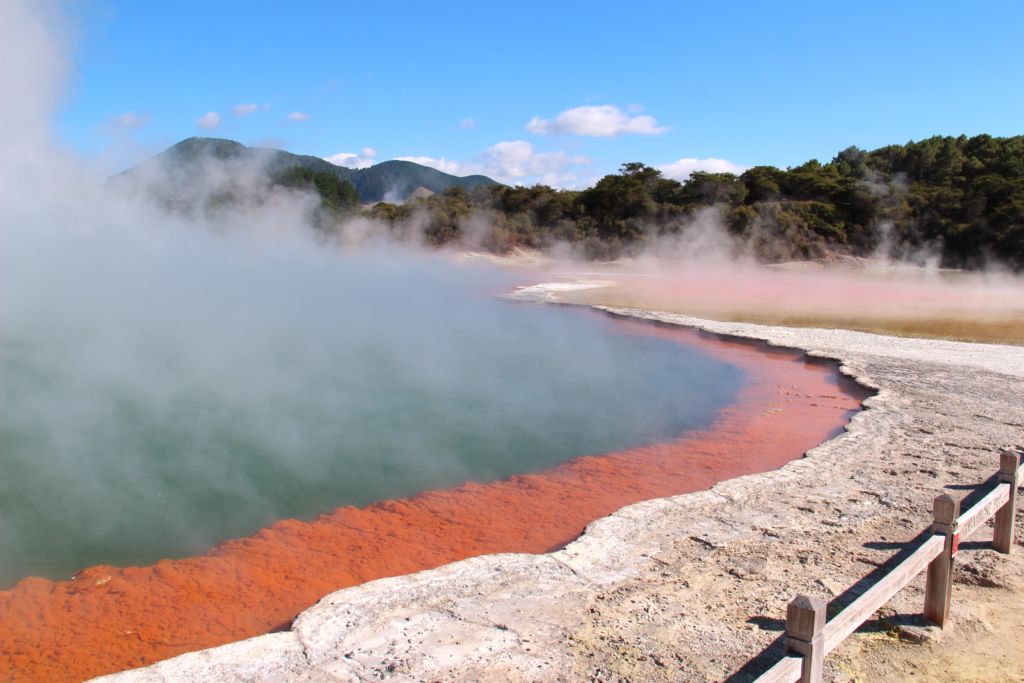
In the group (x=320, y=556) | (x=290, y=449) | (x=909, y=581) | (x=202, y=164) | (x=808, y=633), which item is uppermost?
(x=202, y=164)

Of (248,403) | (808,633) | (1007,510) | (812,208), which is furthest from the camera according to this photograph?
→ (812,208)

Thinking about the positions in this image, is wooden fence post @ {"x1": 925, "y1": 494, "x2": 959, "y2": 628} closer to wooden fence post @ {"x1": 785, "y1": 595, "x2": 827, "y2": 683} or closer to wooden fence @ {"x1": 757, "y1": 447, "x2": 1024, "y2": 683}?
wooden fence @ {"x1": 757, "y1": 447, "x2": 1024, "y2": 683}

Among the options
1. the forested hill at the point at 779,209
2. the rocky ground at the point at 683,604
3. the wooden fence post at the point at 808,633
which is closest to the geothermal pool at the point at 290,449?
the rocky ground at the point at 683,604

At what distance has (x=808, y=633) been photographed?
2.17 meters

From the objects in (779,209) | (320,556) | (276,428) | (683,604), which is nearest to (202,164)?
(276,428)

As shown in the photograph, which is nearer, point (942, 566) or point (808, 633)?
point (808, 633)

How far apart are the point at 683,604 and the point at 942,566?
975 mm

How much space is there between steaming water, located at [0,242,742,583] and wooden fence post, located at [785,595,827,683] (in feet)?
10.3

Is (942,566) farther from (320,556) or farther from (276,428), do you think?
(276,428)

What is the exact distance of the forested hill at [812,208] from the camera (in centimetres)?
2572

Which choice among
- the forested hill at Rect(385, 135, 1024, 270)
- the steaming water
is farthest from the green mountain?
the forested hill at Rect(385, 135, 1024, 270)

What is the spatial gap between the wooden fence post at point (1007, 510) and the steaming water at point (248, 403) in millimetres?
2860

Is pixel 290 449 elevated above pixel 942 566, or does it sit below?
below

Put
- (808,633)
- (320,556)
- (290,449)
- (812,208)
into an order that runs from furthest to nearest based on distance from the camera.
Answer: (812,208)
(290,449)
(320,556)
(808,633)
